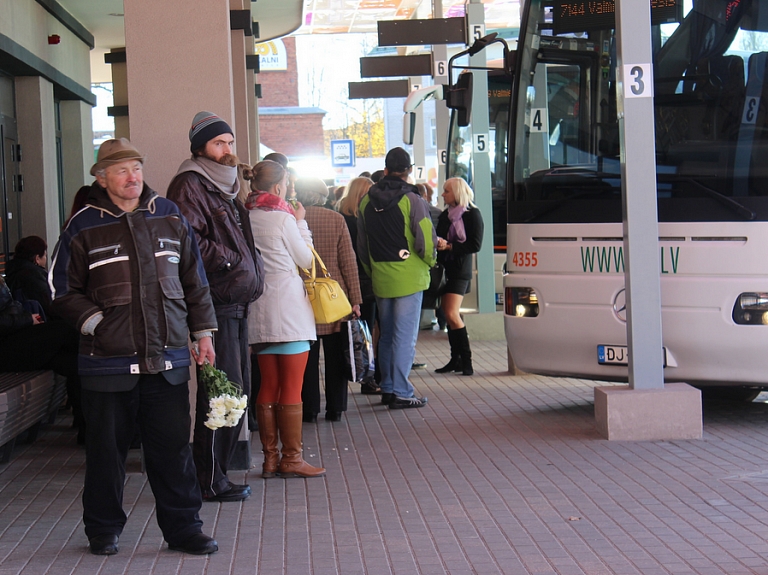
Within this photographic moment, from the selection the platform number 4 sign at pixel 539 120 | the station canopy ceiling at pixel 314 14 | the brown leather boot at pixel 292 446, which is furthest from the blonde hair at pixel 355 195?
the station canopy ceiling at pixel 314 14

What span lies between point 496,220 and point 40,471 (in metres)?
10.4

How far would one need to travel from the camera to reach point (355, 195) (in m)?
9.52

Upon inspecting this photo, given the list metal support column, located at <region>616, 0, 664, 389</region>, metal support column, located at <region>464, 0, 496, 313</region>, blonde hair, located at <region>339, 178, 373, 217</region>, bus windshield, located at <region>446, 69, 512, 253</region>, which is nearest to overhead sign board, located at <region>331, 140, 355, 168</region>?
bus windshield, located at <region>446, 69, 512, 253</region>

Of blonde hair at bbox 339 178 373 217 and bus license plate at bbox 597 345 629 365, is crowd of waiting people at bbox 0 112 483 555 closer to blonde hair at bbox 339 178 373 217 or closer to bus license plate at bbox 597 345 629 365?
blonde hair at bbox 339 178 373 217

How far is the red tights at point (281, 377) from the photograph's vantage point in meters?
6.44

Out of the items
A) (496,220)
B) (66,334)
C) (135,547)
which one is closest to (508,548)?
(135,547)

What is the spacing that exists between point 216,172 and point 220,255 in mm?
475

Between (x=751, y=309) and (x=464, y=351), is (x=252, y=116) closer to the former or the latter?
(x=464, y=351)

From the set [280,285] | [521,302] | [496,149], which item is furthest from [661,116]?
[496,149]

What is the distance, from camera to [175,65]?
6.75 m

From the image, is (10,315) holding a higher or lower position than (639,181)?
lower

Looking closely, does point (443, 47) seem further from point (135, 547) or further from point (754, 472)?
point (135, 547)

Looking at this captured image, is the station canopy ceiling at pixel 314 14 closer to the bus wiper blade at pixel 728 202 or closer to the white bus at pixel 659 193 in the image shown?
the white bus at pixel 659 193

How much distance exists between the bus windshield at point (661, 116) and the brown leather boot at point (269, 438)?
2671 millimetres
